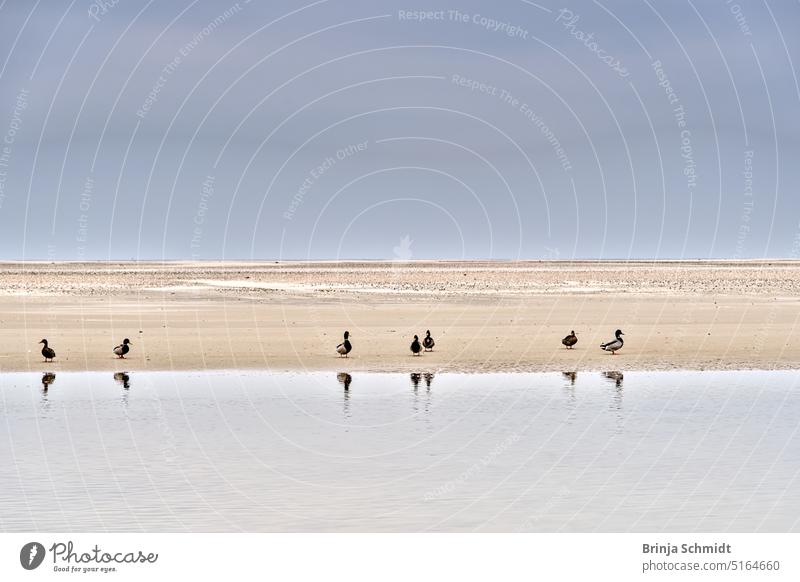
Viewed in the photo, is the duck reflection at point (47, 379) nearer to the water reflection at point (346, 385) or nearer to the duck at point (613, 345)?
the water reflection at point (346, 385)

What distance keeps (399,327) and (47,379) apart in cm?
1950

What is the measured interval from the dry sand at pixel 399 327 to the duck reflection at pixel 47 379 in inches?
61.6

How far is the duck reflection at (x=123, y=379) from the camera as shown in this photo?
1186 inches

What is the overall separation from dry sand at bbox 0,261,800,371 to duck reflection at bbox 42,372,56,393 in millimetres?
1564

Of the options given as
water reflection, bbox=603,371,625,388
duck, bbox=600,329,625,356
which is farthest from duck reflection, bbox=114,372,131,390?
duck, bbox=600,329,625,356

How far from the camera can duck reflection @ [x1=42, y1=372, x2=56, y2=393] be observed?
97.4ft

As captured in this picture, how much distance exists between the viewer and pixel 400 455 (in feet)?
66.5

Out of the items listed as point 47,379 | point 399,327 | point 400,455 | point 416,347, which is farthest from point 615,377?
point 399,327

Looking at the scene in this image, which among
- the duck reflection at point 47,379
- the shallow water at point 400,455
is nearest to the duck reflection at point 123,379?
the shallow water at point 400,455

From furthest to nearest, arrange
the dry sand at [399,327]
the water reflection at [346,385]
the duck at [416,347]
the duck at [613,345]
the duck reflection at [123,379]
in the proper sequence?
1. the duck at [613,345]
2. the duck at [416,347]
3. the dry sand at [399,327]
4. the duck reflection at [123,379]
5. the water reflection at [346,385]

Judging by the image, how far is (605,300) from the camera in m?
67.9
